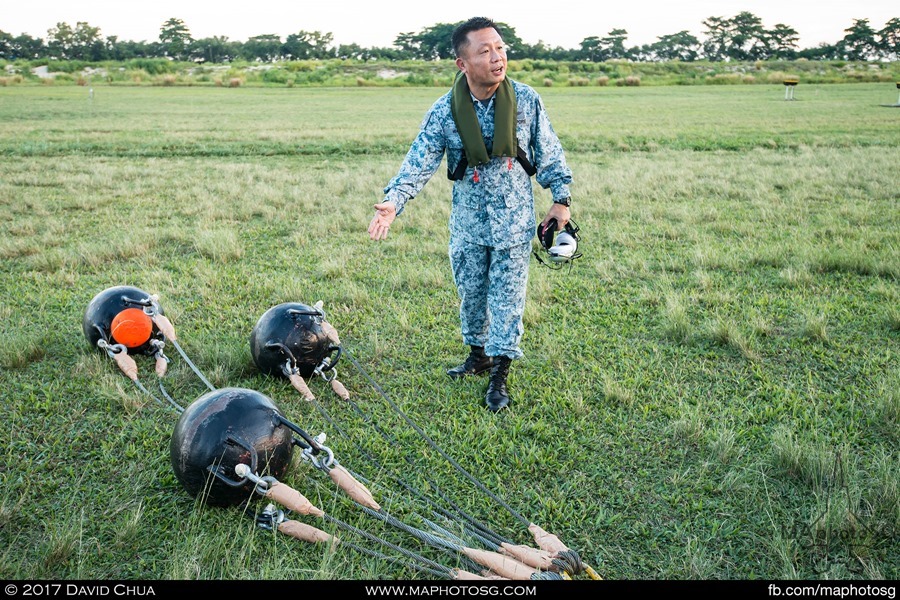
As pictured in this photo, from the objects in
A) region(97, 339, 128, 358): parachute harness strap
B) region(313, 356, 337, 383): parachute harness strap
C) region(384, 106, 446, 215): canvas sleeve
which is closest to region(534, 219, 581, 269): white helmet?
region(384, 106, 446, 215): canvas sleeve

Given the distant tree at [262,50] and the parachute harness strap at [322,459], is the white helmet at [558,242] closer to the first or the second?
the parachute harness strap at [322,459]

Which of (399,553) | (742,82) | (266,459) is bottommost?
(399,553)

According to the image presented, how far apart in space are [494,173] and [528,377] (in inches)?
67.8

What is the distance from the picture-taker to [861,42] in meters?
90.9

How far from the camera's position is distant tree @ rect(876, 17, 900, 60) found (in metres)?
87.6

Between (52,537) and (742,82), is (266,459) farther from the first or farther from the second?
(742,82)

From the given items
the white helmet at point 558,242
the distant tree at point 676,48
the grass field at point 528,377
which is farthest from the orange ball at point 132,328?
the distant tree at point 676,48

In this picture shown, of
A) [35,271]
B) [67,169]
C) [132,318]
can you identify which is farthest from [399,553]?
[67,169]

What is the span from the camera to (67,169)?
15375mm

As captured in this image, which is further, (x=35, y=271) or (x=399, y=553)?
A: (x=35, y=271)

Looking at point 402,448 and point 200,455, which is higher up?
point 200,455

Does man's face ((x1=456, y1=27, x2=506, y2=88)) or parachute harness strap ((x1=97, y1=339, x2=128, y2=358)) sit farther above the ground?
man's face ((x1=456, y1=27, x2=506, y2=88))

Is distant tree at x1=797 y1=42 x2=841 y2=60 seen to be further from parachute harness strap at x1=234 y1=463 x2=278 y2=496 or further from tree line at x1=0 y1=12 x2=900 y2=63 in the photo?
parachute harness strap at x1=234 y1=463 x2=278 y2=496

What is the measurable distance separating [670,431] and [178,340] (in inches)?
174
